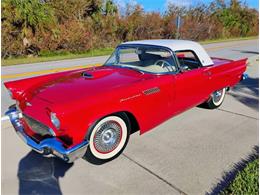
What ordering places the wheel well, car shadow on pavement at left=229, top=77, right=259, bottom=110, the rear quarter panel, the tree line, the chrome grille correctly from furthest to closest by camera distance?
the tree line
car shadow on pavement at left=229, top=77, right=259, bottom=110
the rear quarter panel
the wheel well
the chrome grille

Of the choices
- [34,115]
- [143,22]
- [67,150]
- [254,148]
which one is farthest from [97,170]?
[143,22]

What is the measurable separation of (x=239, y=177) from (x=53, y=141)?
2148mm

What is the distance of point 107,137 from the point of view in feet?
10.2

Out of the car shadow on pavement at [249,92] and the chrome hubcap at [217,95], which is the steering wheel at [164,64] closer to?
the chrome hubcap at [217,95]

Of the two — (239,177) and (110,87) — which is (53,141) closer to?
(110,87)

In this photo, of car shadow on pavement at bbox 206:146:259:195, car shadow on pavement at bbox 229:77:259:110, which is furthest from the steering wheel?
car shadow on pavement at bbox 229:77:259:110

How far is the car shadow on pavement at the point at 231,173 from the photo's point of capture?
8.74ft

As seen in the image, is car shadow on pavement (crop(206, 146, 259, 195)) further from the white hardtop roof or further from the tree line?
the tree line

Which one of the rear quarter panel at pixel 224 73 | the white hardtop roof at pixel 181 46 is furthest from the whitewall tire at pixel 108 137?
the rear quarter panel at pixel 224 73

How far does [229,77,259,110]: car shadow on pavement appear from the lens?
5.48 metres

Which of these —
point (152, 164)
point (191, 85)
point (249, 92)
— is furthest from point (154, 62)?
point (249, 92)

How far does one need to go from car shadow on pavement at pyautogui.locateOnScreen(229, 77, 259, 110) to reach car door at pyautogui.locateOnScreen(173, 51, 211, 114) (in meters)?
1.60

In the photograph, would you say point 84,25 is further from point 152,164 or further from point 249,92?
point 152,164

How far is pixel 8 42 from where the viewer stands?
14258mm
